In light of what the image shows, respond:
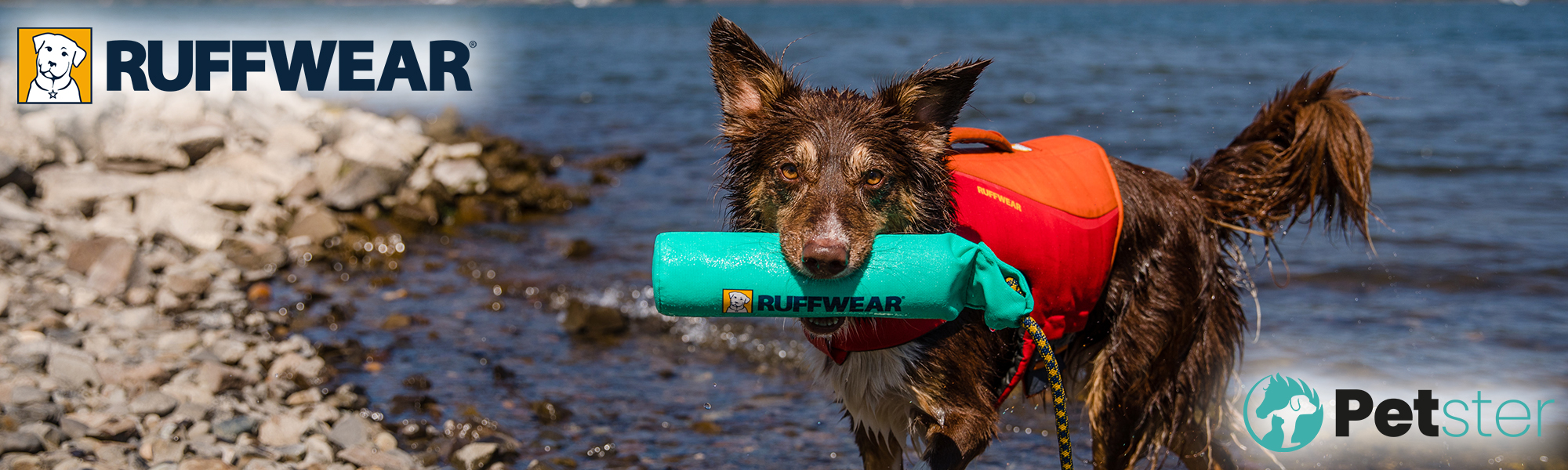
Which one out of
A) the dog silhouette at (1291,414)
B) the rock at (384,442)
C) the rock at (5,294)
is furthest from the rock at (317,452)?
the dog silhouette at (1291,414)

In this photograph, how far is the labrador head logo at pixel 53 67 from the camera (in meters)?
13.7

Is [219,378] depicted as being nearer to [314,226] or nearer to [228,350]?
[228,350]

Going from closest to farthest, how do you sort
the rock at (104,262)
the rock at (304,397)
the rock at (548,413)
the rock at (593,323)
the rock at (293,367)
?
the rock at (304,397) < the rock at (548,413) < the rock at (293,367) < the rock at (104,262) < the rock at (593,323)

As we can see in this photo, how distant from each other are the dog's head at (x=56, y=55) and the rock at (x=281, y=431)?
35.9ft

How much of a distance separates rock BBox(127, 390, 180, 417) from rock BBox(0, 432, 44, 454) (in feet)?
2.25

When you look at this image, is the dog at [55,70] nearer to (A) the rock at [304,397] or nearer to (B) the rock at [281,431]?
A: (A) the rock at [304,397]

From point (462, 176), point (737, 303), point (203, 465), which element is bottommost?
point (203, 465)

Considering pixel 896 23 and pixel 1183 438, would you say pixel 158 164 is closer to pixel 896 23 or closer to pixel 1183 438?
pixel 1183 438

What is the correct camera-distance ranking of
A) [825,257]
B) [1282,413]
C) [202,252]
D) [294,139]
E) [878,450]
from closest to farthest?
1. [825,257]
2. [878,450]
3. [1282,413]
4. [202,252]
5. [294,139]

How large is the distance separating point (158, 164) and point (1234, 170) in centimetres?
1136

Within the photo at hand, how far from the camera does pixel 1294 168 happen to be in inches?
202

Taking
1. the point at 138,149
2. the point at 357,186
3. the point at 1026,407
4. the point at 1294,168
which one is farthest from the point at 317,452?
the point at 138,149

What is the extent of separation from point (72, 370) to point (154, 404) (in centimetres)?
81

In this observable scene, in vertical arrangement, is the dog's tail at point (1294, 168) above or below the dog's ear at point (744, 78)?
below
